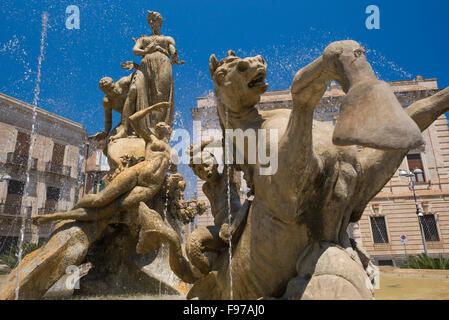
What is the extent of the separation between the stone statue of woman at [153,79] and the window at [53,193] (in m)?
23.9

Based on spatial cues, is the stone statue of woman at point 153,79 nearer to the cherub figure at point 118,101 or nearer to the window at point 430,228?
the cherub figure at point 118,101

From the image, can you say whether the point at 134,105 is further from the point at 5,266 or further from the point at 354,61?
the point at 5,266

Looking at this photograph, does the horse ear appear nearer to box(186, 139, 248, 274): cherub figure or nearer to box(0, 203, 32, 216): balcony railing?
box(186, 139, 248, 274): cherub figure

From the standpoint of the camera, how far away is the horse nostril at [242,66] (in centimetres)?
188

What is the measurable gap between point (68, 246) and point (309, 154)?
9.52ft

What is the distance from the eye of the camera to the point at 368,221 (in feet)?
80.1

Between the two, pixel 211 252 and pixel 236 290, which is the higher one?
pixel 211 252

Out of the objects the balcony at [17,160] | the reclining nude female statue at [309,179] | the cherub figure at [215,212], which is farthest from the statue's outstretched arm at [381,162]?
the balcony at [17,160]

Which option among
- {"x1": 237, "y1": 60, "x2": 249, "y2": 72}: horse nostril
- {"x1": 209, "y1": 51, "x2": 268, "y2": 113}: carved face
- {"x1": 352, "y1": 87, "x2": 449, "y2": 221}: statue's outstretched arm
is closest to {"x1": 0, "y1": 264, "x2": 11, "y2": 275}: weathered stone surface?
{"x1": 209, "y1": 51, "x2": 268, "y2": 113}: carved face

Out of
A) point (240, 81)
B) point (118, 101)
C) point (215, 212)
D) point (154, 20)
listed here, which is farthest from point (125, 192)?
point (154, 20)

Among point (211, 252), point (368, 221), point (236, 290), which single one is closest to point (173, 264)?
point (211, 252)

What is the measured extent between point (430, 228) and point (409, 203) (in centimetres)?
214

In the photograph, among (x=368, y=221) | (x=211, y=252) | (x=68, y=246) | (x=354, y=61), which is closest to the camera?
(x=354, y=61)

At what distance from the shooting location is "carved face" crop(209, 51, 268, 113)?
1891mm
